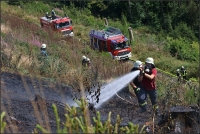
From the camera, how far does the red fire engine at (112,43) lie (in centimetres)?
2355

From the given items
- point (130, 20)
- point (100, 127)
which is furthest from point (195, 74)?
point (130, 20)

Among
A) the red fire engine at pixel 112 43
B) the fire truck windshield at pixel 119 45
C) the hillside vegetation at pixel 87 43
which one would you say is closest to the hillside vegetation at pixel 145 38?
the hillside vegetation at pixel 87 43

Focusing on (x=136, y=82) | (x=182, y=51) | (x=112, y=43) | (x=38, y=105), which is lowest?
(x=182, y=51)

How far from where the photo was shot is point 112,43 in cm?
2356

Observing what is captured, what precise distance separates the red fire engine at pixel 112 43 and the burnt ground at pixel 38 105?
13.6 meters

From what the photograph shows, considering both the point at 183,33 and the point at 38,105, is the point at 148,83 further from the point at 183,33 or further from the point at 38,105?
the point at 183,33

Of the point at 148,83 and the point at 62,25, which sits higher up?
the point at 148,83

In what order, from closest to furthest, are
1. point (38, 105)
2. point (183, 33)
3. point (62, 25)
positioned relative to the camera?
point (38, 105) < point (62, 25) < point (183, 33)

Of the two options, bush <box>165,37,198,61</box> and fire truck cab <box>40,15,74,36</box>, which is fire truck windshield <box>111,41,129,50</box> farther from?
bush <box>165,37,198,61</box>

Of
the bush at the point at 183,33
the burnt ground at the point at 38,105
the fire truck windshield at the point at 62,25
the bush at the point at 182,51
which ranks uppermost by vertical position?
the burnt ground at the point at 38,105

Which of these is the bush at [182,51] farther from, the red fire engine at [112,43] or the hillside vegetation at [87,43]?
the red fire engine at [112,43]

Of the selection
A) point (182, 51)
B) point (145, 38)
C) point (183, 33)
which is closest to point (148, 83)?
point (182, 51)

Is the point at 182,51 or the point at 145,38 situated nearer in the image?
the point at 182,51

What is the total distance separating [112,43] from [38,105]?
17.0 m
